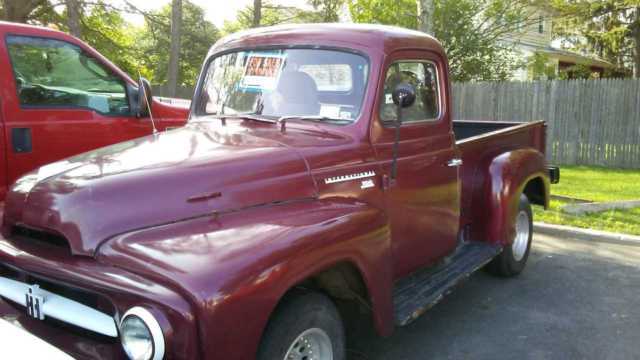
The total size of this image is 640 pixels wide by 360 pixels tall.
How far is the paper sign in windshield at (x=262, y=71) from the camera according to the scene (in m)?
3.88

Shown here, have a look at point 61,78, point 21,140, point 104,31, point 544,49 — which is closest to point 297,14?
→ point 104,31

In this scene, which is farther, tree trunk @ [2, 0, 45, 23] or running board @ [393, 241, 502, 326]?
tree trunk @ [2, 0, 45, 23]

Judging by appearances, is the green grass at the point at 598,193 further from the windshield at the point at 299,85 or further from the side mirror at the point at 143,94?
the side mirror at the point at 143,94

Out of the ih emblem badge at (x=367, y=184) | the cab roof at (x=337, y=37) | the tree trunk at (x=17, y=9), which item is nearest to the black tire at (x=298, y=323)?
the ih emblem badge at (x=367, y=184)

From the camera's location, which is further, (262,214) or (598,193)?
(598,193)

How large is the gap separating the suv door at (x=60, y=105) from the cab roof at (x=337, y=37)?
1.52 meters

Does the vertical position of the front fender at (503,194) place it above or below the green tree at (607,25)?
below

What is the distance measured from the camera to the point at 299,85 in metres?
3.78

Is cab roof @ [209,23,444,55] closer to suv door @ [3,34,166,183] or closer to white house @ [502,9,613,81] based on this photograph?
suv door @ [3,34,166,183]

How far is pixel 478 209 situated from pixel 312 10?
2718cm

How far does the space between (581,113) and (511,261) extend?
9410 millimetres

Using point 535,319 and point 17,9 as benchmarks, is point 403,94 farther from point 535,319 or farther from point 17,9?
point 17,9

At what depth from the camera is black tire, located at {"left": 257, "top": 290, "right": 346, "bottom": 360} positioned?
8.51ft

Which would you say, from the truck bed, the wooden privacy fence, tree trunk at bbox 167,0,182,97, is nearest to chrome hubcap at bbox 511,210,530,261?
the truck bed
